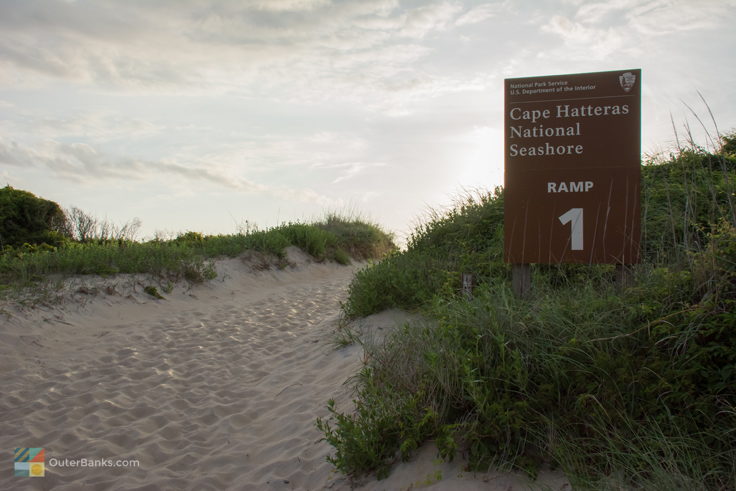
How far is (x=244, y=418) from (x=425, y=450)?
2314 mm

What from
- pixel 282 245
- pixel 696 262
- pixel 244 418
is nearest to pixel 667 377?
pixel 696 262

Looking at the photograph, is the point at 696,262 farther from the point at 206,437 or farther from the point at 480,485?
the point at 206,437

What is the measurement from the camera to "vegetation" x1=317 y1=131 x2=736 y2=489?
296cm

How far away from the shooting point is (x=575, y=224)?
5.52 metres

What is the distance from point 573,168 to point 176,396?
16.0 feet

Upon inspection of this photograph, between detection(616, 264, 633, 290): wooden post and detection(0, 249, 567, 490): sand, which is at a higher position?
detection(616, 264, 633, 290): wooden post

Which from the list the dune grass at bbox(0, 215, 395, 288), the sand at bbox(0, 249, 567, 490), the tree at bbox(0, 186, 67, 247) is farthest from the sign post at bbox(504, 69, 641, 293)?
the tree at bbox(0, 186, 67, 247)

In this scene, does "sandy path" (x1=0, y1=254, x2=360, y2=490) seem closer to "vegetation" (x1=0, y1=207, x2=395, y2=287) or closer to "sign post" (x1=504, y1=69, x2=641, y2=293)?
"vegetation" (x1=0, y1=207, x2=395, y2=287)

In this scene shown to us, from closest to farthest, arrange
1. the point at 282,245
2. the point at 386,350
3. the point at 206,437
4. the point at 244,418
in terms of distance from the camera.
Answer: the point at 386,350
the point at 206,437
the point at 244,418
the point at 282,245

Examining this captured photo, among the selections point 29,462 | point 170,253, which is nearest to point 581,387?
point 29,462

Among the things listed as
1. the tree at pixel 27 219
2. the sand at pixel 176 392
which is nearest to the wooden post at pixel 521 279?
the sand at pixel 176 392

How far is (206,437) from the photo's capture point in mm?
4750

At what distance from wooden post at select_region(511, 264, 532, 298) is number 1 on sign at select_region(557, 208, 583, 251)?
20.9 inches

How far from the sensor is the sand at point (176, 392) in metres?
4.00
